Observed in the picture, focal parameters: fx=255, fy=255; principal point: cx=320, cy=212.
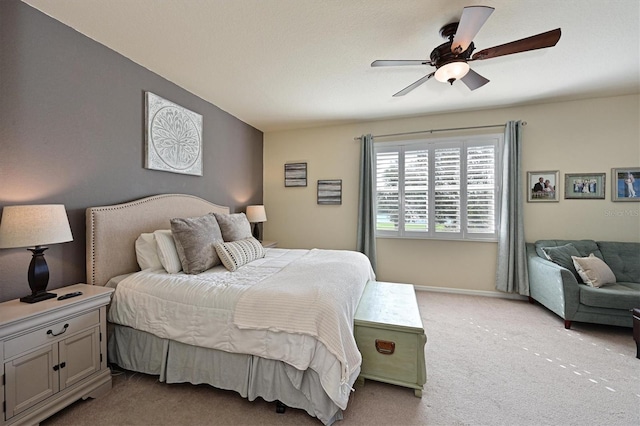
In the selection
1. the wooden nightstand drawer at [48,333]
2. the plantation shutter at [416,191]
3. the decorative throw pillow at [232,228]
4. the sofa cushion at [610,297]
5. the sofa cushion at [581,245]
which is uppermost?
the plantation shutter at [416,191]

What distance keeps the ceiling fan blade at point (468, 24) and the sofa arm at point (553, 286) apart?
8.26 feet

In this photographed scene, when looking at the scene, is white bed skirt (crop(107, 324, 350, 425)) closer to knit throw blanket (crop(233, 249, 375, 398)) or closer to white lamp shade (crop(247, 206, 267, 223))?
knit throw blanket (crop(233, 249, 375, 398))

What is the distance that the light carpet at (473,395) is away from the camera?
1565mm

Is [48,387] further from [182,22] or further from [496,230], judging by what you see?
[496,230]

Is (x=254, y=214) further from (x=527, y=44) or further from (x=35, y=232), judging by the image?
(x=527, y=44)

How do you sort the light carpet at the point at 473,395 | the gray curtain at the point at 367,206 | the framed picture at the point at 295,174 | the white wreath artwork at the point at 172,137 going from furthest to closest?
the framed picture at the point at 295,174
the gray curtain at the point at 367,206
the white wreath artwork at the point at 172,137
the light carpet at the point at 473,395

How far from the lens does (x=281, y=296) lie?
1.65 meters

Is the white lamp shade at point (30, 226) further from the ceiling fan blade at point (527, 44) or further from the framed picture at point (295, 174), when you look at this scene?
the framed picture at point (295, 174)

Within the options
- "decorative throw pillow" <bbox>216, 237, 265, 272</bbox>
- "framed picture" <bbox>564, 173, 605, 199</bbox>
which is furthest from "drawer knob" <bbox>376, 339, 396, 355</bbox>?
"framed picture" <bbox>564, 173, 605, 199</bbox>

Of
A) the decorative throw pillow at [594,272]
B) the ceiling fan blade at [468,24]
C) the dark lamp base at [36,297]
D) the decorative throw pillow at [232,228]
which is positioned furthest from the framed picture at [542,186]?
the dark lamp base at [36,297]

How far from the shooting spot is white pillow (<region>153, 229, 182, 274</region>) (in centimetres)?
218

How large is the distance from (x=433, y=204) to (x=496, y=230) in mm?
914

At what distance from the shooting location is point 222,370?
5.65 ft

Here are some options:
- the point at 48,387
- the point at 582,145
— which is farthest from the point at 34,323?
the point at 582,145
